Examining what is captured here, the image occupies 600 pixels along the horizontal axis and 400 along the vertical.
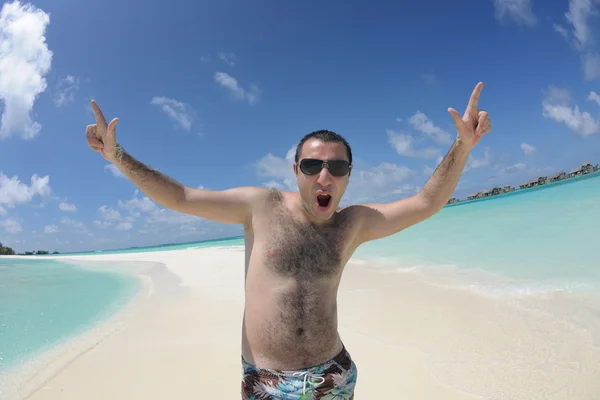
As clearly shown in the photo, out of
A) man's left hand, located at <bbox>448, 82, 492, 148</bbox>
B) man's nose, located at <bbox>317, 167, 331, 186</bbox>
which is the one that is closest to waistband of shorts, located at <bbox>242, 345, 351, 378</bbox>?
man's nose, located at <bbox>317, 167, 331, 186</bbox>

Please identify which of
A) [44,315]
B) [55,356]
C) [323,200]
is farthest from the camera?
[44,315]

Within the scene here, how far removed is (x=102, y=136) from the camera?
2059 millimetres

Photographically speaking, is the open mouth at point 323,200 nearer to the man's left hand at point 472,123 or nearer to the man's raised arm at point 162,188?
the man's raised arm at point 162,188

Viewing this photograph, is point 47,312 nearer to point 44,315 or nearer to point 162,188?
point 44,315

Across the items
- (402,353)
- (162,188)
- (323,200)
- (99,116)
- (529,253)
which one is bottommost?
(402,353)

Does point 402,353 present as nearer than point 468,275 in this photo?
Yes

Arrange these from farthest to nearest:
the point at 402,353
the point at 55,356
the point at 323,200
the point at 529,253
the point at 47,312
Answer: the point at 529,253, the point at 47,312, the point at 55,356, the point at 402,353, the point at 323,200

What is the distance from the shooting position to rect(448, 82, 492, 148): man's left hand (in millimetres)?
2285

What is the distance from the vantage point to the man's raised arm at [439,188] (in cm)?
229

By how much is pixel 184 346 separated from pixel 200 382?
44.7 inches

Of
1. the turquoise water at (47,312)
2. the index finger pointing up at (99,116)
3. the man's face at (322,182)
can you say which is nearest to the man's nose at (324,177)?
the man's face at (322,182)

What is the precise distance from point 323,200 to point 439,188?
0.81 m

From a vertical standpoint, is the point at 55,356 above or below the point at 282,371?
below

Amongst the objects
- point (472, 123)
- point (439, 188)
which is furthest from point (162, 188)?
point (472, 123)
